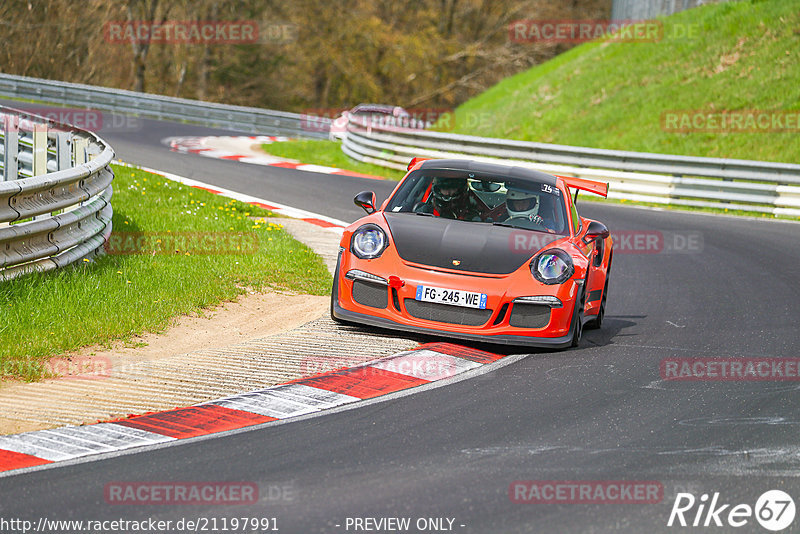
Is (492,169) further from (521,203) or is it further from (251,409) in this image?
(251,409)

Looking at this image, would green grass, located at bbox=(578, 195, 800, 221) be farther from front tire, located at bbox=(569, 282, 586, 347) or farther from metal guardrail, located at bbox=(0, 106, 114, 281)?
front tire, located at bbox=(569, 282, 586, 347)

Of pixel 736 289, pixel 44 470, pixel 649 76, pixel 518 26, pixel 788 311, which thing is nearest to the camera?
pixel 44 470

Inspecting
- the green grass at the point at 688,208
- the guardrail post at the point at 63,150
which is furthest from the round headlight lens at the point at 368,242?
the green grass at the point at 688,208

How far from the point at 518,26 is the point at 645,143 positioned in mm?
30064

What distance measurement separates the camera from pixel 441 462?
479 cm

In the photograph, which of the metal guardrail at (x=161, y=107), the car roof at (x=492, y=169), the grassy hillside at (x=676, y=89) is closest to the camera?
the car roof at (x=492, y=169)

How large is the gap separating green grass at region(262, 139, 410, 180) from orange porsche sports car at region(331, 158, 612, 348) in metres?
12.7

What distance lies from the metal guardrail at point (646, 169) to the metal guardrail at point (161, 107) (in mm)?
11688

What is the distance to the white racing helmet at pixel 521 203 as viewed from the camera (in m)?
8.29

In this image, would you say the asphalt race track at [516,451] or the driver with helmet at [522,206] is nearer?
the asphalt race track at [516,451]

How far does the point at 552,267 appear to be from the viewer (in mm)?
7441

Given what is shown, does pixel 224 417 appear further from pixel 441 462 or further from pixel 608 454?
pixel 608 454

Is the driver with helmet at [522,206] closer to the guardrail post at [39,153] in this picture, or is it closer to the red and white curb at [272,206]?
the guardrail post at [39,153]

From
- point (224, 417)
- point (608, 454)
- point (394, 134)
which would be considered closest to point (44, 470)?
point (224, 417)
